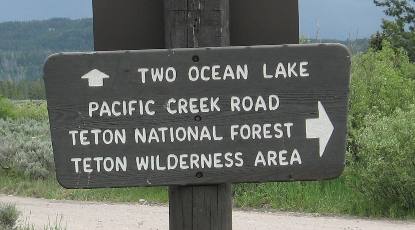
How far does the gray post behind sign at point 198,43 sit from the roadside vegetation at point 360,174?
8.26 metres

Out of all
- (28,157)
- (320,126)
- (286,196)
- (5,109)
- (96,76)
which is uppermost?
(96,76)

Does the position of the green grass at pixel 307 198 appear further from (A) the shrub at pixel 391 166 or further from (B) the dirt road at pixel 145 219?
(B) the dirt road at pixel 145 219

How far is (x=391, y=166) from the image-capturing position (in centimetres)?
1110

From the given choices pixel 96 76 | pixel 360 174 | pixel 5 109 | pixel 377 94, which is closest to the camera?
pixel 96 76

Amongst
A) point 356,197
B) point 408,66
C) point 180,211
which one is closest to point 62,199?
point 356,197

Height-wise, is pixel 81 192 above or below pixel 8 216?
below

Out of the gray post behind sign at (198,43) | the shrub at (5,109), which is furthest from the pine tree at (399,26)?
the gray post behind sign at (198,43)

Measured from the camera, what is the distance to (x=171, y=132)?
9.61ft

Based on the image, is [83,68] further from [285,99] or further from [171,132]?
[285,99]

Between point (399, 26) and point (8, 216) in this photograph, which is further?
point (399, 26)

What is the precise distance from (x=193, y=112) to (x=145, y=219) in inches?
311

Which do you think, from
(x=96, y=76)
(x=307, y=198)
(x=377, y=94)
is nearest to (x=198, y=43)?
(x=96, y=76)

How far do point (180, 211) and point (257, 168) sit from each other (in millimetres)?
363

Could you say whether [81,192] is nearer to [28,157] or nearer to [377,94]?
[28,157]
